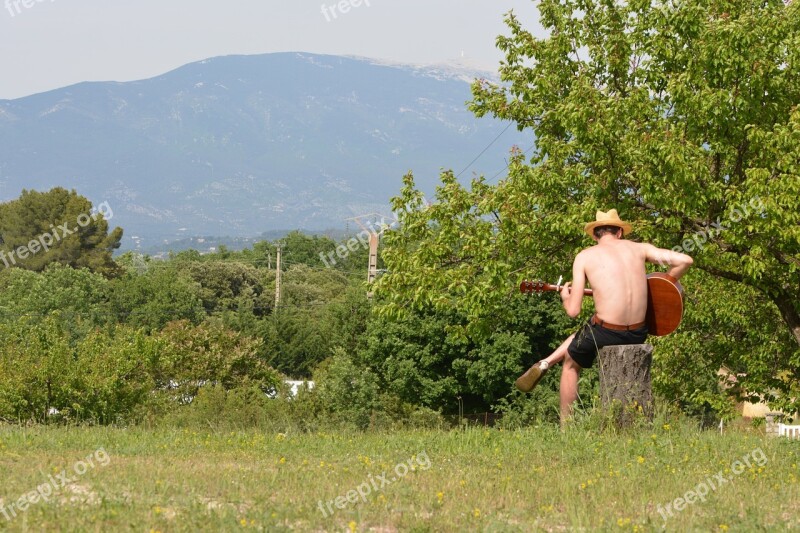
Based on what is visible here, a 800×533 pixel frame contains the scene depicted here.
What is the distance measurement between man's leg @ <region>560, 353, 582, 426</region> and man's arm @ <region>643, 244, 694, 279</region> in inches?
50.7

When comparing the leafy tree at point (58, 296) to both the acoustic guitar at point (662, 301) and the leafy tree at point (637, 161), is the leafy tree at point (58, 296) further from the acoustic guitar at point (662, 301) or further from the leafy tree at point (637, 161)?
the acoustic guitar at point (662, 301)

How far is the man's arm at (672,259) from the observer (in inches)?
370

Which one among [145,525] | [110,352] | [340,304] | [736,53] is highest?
[736,53]

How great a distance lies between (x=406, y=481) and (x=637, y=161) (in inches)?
367

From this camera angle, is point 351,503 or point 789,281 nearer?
point 351,503

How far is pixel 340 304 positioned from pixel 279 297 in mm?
45689

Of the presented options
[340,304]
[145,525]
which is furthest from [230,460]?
[340,304]

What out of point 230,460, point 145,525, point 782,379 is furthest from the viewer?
point 782,379

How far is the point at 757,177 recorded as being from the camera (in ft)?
47.1

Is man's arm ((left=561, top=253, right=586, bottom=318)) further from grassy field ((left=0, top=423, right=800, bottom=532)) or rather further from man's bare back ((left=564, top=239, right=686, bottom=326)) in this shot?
grassy field ((left=0, top=423, right=800, bottom=532))

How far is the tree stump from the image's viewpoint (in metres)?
9.22

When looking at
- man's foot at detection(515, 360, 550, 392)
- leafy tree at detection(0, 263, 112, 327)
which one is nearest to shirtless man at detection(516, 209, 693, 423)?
man's foot at detection(515, 360, 550, 392)

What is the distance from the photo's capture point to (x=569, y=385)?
978 cm

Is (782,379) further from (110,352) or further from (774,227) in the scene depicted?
(110,352)
